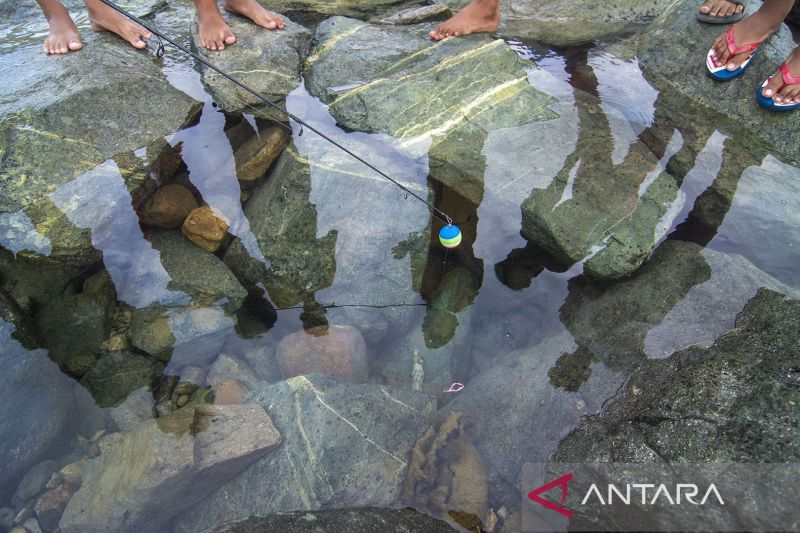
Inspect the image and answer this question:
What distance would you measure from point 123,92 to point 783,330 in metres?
4.94

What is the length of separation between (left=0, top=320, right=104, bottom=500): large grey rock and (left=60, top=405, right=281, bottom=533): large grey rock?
1.22 ft

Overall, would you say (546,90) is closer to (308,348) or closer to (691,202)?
(691,202)

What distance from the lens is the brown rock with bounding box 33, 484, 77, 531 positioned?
9.57 ft

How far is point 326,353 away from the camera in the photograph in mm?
3520

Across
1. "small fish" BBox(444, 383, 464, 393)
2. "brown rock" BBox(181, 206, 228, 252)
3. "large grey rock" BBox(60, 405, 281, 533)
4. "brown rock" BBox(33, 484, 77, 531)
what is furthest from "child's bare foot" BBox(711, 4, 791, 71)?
"brown rock" BBox(33, 484, 77, 531)

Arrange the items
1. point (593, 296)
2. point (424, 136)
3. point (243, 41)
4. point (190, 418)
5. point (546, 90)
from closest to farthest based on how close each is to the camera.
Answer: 1. point (190, 418)
2. point (593, 296)
3. point (424, 136)
4. point (546, 90)
5. point (243, 41)

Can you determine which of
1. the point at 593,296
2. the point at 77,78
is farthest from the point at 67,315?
the point at 593,296

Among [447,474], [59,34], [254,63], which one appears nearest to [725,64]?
[447,474]

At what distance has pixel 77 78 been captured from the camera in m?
4.09

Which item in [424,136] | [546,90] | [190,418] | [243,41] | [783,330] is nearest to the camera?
[783,330]

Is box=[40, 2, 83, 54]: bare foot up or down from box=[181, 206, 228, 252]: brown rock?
up

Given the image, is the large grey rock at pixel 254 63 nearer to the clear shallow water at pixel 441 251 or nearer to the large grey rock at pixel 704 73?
the clear shallow water at pixel 441 251

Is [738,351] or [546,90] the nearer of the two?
[738,351]

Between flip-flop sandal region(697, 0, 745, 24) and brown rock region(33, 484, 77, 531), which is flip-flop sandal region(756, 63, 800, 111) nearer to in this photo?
flip-flop sandal region(697, 0, 745, 24)
